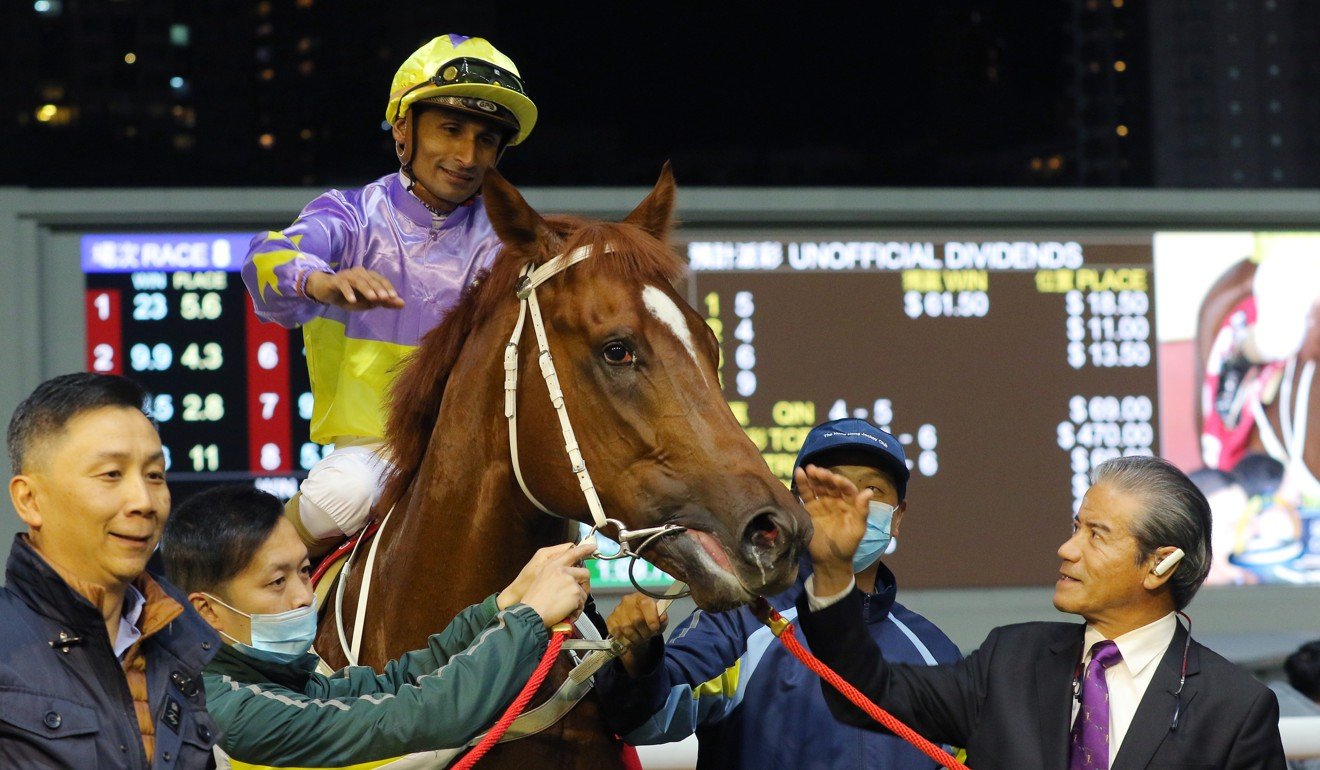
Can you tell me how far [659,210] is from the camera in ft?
7.04

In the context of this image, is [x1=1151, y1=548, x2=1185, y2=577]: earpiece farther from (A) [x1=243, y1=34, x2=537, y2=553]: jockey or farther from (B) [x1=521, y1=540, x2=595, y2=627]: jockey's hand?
(A) [x1=243, y1=34, x2=537, y2=553]: jockey

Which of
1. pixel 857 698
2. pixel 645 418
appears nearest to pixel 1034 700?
pixel 857 698

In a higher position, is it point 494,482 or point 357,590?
point 494,482

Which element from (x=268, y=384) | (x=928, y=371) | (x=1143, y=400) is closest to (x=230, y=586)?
(x=268, y=384)

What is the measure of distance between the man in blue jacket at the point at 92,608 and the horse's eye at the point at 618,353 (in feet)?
1.96

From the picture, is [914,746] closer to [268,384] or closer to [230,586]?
[230,586]

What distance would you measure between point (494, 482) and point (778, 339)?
2832mm

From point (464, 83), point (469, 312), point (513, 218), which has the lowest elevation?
point (469, 312)

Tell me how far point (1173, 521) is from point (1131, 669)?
195 millimetres

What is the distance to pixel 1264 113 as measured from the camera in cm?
597

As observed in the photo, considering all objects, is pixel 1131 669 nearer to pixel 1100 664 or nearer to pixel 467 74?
pixel 1100 664

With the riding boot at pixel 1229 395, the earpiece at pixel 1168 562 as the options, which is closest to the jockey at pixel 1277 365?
the riding boot at pixel 1229 395

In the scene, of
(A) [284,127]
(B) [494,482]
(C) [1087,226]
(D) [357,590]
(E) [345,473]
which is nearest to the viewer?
(B) [494,482]

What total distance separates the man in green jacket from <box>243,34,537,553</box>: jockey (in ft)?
1.20
